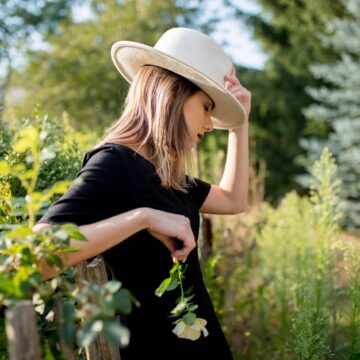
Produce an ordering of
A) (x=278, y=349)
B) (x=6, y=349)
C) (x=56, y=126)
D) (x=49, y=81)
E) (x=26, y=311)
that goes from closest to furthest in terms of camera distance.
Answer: (x=26, y=311) → (x=6, y=349) → (x=56, y=126) → (x=278, y=349) → (x=49, y=81)

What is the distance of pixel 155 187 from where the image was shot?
5.03 ft

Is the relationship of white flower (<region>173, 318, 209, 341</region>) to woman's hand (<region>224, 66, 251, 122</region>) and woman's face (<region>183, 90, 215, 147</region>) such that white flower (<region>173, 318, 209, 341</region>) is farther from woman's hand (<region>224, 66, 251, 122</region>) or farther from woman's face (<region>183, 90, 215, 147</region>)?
woman's hand (<region>224, 66, 251, 122</region>)

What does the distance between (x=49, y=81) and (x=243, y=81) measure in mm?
4891

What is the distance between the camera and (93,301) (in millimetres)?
1327

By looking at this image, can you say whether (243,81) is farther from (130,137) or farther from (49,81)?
(130,137)

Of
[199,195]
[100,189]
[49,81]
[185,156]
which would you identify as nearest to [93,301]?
[100,189]

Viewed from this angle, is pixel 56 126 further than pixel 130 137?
Yes

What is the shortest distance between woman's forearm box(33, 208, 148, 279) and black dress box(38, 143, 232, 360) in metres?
0.09

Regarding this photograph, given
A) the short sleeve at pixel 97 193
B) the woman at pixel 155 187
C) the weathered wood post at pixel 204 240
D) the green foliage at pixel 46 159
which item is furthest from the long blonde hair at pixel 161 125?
the weathered wood post at pixel 204 240

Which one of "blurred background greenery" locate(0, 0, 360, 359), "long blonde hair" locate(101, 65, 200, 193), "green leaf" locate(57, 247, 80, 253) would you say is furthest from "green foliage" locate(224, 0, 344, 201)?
"green leaf" locate(57, 247, 80, 253)

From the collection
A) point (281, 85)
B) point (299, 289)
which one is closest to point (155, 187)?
point (299, 289)

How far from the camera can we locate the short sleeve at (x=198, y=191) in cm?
187

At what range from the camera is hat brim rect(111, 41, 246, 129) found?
1.65 metres

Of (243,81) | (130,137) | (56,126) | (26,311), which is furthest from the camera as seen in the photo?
(243,81)
